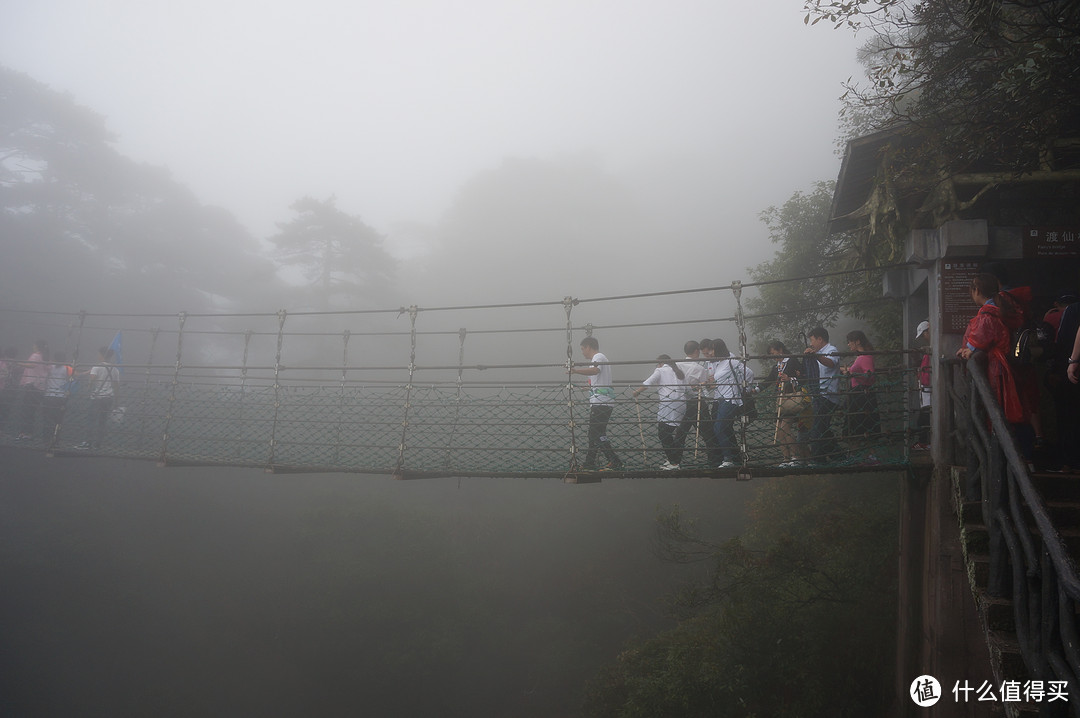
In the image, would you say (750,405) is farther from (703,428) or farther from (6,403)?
(6,403)

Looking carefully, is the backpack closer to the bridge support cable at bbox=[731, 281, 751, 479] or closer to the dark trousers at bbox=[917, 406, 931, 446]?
the dark trousers at bbox=[917, 406, 931, 446]

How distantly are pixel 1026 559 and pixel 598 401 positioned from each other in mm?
2461

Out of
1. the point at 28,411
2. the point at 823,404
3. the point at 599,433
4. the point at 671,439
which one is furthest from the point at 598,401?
the point at 28,411

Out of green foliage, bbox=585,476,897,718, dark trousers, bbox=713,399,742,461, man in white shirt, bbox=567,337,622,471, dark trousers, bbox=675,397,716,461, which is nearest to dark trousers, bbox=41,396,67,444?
man in white shirt, bbox=567,337,622,471

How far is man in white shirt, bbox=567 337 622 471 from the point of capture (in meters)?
3.82

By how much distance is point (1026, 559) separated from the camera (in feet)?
5.64

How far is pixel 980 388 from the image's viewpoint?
6.95 feet

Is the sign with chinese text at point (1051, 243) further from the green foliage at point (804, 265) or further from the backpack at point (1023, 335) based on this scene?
the green foliage at point (804, 265)

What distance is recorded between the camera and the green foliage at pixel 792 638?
5285mm

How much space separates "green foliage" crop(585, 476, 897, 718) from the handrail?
3903mm

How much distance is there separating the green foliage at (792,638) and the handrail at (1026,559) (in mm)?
3903

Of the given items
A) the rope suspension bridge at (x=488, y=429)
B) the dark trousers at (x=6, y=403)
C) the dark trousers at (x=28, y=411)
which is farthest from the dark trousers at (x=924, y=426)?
the dark trousers at (x=6, y=403)

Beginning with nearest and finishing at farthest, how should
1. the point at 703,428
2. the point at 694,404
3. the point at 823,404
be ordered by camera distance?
the point at 823,404 < the point at 703,428 < the point at 694,404

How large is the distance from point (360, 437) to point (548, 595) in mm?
7598
